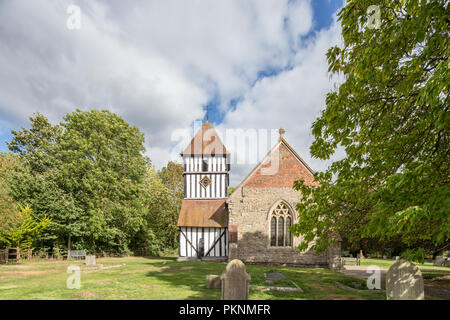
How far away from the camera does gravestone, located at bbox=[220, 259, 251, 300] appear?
627cm

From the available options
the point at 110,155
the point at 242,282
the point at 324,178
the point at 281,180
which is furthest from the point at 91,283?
the point at 110,155

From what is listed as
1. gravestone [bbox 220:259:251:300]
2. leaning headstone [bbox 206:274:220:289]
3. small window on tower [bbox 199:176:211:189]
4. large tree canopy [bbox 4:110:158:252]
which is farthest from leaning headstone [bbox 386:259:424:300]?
large tree canopy [bbox 4:110:158:252]

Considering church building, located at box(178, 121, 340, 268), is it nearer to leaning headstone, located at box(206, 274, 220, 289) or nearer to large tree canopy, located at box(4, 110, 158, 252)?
large tree canopy, located at box(4, 110, 158, 252)

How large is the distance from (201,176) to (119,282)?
48.0 ft

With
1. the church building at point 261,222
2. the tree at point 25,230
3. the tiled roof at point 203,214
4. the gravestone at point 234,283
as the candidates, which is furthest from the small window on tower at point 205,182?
the gravestone at point 234,283

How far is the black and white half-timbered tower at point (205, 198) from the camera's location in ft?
69.2

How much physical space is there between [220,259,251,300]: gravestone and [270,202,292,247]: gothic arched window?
12.4 m

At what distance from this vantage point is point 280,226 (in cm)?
1827

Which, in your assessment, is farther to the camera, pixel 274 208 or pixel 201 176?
pixel 201 176

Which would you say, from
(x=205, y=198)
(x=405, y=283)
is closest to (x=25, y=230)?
(x=205, y=198)

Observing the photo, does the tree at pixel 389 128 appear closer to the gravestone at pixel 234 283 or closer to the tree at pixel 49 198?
the gravestone at pixel 234 283

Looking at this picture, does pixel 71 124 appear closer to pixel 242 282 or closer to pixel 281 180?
pixel 281 180

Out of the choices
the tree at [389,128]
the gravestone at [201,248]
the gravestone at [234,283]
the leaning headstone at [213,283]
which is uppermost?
the tree at [389,128]
